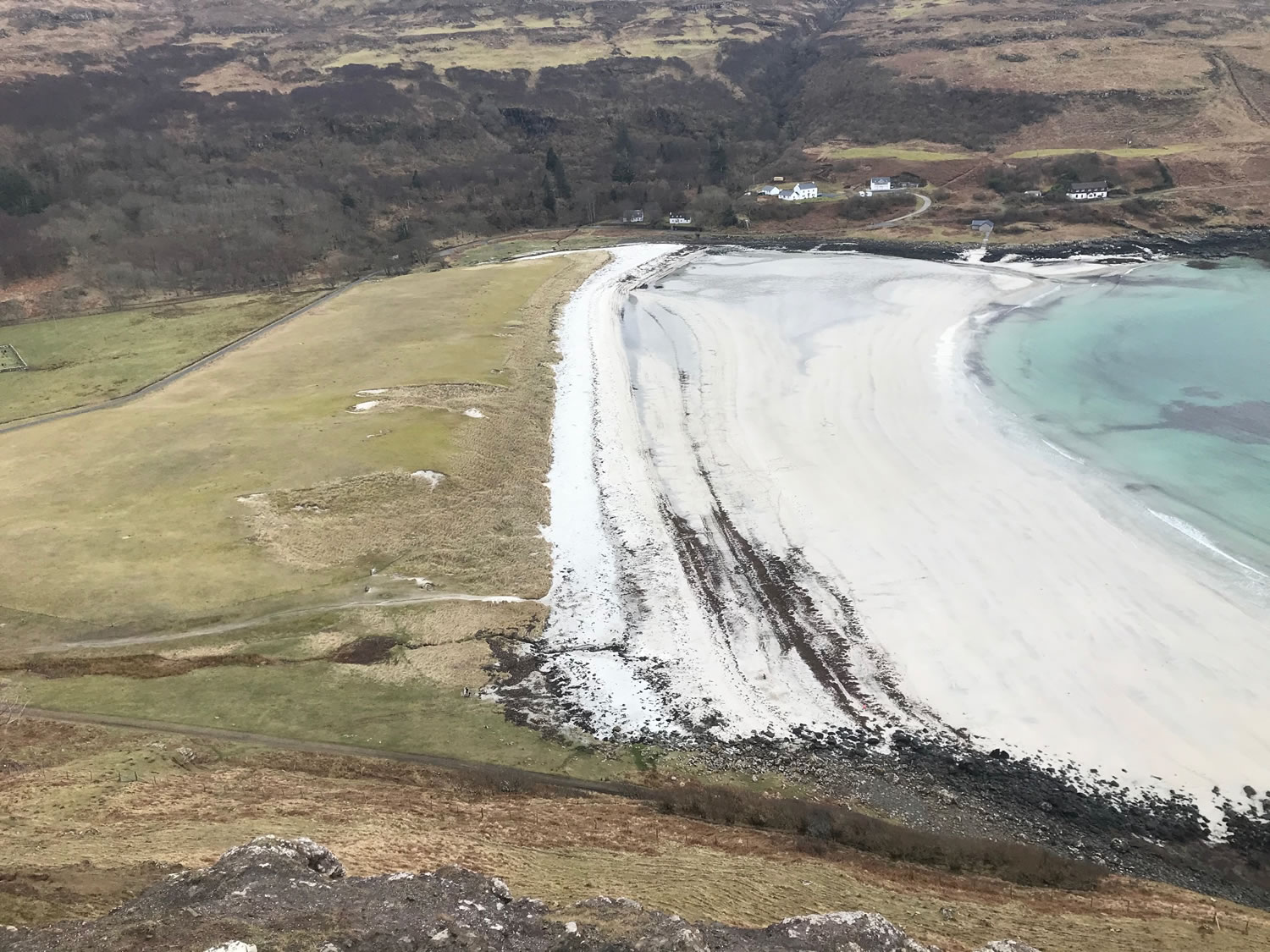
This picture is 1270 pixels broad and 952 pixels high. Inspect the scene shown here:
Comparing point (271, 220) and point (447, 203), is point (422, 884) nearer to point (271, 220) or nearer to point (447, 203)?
point (271, 220)

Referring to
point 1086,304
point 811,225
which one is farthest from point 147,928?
point 811,225

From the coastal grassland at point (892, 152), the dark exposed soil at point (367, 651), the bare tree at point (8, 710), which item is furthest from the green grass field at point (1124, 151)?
the bare tree at point (8, 710)

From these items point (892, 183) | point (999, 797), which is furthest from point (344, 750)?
point (892, 183)

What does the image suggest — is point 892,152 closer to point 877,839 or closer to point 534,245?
point 534,245

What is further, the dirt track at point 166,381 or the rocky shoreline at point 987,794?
the dirt track at point 166,381

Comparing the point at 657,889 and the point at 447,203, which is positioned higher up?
the point at 447,203

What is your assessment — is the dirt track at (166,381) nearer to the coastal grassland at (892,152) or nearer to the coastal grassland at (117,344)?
the coastal grassland at (117,344)
